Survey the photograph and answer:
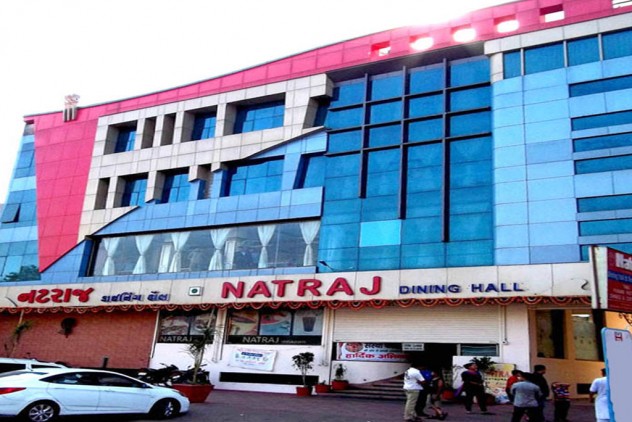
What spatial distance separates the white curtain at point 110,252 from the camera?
3359 cm

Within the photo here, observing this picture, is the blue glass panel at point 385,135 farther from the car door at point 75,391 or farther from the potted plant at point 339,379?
the car door at point 75,391

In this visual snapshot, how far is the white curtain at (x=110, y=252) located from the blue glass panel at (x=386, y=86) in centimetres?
1738

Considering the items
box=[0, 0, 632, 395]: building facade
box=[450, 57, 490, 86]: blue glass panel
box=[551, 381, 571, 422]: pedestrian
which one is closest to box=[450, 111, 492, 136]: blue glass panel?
box=[0, 0, 632, 395]: building facade

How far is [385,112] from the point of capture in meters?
29.6

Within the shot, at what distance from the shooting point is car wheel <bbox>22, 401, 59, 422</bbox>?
13.5 m

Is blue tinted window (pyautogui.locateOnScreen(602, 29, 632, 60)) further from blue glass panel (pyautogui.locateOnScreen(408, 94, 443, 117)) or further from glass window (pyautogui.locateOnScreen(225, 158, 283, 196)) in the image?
glass window (pyautogui.locateOnScreen(225, 158, 283, 196))

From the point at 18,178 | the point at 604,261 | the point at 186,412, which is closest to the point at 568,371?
the point at 604,261

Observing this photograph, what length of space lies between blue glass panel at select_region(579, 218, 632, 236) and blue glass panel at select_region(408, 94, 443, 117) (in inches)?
349

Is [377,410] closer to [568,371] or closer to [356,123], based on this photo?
[568,371]

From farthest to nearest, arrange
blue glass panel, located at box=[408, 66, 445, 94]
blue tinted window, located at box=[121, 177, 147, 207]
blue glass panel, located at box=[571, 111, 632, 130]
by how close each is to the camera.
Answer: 1. blue tinted window, located at box=[121, 177, 147, 207]
2. blue glass panel, located at box=[408, 66, 445, 94]
3. blue glass panel, located at box=[571, 111, 632, 130]

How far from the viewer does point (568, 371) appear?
2612 centimetres

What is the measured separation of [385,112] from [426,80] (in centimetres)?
262

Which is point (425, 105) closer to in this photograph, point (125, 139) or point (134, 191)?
point (134, 191)

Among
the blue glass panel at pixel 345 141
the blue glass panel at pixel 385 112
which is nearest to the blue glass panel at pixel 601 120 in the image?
the blue glass panel at pixel 385 112
